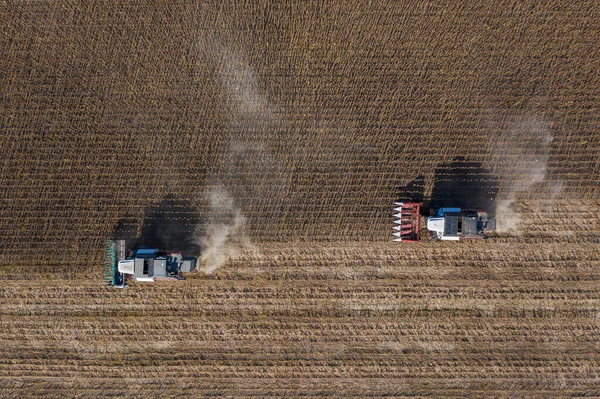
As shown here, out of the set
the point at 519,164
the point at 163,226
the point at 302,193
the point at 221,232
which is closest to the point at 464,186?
the point at 519,164

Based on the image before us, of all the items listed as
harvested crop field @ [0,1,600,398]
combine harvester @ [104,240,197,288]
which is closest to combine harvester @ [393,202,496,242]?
harvested crop field @ [0,1,600,398]

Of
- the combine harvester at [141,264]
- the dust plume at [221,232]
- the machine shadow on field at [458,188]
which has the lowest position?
the combine harvester at [141,264]

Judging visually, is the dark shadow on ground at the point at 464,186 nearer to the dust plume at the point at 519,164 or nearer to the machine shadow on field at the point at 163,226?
the dust plume at the point at 519,164

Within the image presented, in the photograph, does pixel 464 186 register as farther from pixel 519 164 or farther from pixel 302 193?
pixel 302 193

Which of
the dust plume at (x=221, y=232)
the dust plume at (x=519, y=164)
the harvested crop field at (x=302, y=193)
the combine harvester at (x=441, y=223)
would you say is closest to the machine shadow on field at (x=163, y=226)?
the harvested crop field at (x=302, y=193)

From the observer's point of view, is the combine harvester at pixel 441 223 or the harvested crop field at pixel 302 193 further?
the harvested crop field at pixel 302 193

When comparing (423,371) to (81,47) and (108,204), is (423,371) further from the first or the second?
(81,47)
